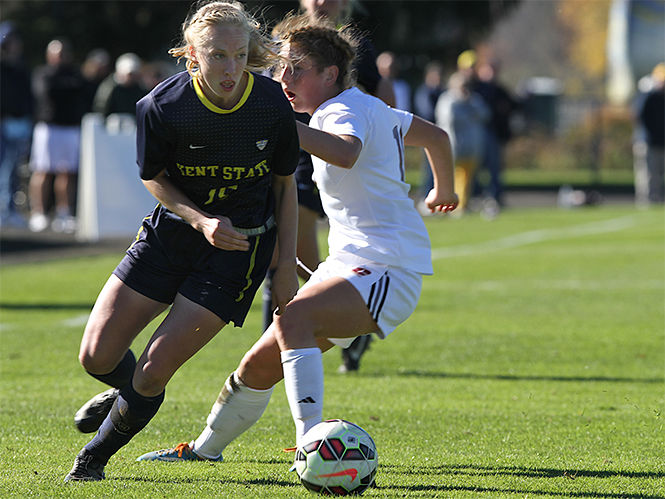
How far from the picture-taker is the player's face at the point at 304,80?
5016 millimetres

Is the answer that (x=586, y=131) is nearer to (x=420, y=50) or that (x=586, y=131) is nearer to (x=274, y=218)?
(x=420, y=50)

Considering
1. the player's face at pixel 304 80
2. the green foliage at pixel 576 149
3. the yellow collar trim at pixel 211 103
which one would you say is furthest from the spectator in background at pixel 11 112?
the green foliage at pixel 576 149

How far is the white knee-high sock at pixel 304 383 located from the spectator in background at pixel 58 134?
518 inches

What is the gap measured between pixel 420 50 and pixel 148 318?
2905 cm

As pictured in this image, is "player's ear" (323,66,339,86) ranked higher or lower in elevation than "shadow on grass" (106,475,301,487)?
higher

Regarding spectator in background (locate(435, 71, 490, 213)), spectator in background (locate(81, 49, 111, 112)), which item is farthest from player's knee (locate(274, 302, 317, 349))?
spectator in background (locate(435, 71, 490, 213))

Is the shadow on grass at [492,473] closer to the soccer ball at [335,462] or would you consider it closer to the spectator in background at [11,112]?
the soccer ball at [335,462]

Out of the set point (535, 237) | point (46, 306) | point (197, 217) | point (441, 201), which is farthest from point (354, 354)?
point (535, 237)

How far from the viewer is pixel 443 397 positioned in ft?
23.1

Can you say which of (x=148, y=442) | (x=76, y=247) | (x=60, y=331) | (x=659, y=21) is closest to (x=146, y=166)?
(x=148, y=442)

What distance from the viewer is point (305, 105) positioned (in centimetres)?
511

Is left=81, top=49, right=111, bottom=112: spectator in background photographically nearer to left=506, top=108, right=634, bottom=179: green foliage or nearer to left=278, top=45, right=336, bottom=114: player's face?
left=278, top=45, right=336, bottom=114: player's face

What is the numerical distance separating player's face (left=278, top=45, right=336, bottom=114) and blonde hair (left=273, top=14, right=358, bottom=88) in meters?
0.02

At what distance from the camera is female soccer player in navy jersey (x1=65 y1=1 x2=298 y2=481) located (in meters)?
4.69
